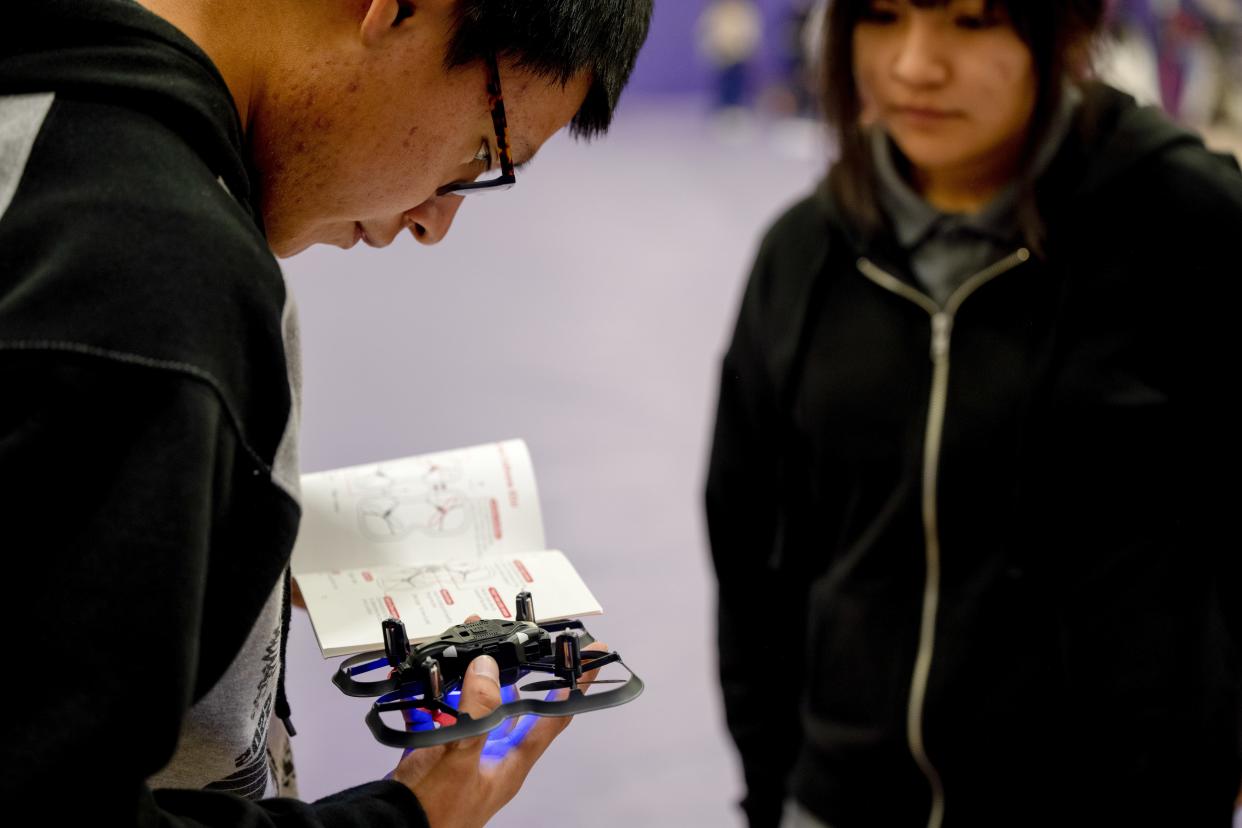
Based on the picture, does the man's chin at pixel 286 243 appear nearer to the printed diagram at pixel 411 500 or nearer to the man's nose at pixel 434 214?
the man's nose at pixel 434 214

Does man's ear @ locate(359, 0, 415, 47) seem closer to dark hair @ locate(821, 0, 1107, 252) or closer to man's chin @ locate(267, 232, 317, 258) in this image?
man's chin @ locate(267, 232, 317, 258)

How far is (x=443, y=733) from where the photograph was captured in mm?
964

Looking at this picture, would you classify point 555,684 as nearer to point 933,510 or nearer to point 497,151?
point 497,151

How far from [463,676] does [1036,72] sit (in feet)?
3.68

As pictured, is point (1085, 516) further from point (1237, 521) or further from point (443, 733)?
point (443, 733)

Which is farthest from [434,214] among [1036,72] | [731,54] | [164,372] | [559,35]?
[731,54]

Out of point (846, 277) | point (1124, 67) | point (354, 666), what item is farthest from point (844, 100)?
point (1124, 67)

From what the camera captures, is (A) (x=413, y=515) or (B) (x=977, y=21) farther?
(B) (x=977, y=21)

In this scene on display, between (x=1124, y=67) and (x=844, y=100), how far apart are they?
5096mm

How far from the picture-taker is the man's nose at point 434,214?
4.08ft

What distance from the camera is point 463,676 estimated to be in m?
1.05

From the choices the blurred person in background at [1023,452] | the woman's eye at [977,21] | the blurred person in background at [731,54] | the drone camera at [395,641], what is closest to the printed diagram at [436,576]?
the drone camera at [395,641]

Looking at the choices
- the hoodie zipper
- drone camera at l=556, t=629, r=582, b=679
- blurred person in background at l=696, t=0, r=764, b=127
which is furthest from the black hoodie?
blurred person in background at l=696, t=0, r=764, b=127

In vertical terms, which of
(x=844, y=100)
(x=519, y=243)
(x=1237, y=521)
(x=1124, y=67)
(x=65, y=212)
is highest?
(x=65, y=212)
